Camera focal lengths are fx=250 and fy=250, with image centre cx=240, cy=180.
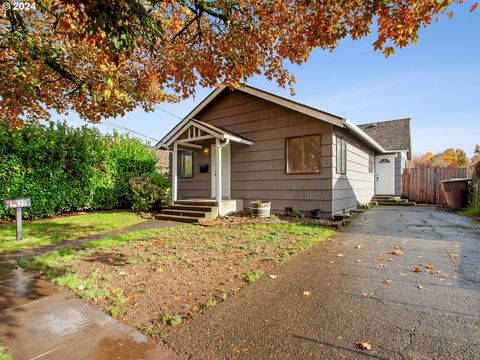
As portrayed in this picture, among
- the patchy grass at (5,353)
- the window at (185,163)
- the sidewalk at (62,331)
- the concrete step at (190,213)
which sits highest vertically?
the window at (185,163)

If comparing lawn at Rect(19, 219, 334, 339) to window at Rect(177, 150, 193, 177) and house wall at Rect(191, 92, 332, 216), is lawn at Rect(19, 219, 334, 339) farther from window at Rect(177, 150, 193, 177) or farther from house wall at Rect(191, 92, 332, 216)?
window at Rect(177, 150, 193, 177)

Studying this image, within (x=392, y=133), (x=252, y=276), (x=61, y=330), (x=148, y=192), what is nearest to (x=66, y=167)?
(x=148, y=192)

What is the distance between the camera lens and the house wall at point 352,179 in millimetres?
8945

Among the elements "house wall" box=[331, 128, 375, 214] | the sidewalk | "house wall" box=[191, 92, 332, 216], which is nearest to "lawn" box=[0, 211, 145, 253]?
the sidewalk

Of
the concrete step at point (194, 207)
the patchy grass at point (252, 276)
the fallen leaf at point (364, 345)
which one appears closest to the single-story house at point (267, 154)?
the concrete step at point (194, 207)

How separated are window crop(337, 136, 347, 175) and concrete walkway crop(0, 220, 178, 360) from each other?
860 cm

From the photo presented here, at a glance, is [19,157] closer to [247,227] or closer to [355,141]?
[247,227]

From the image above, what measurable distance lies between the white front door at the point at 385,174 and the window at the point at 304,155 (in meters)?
9.30

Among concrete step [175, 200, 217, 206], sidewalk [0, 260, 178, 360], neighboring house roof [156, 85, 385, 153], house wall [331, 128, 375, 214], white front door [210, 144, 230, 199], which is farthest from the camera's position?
white front door [210, 144, 230, 199]

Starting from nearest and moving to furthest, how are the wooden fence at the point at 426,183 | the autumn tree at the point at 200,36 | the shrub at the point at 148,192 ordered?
the autumn tree at the point at 200,36
the shrub at the point at 148,192
the wooden fence at the point at 426,183

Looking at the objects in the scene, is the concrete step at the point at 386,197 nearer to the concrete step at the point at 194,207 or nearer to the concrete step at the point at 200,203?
the concrete step at the point at 200,203

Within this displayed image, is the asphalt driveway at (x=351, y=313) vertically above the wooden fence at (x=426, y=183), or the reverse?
the wooden fence at (x=426, y=183)

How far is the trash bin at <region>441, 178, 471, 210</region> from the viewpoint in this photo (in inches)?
442

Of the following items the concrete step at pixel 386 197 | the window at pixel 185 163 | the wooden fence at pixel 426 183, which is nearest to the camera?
the window at pixel 185 163
